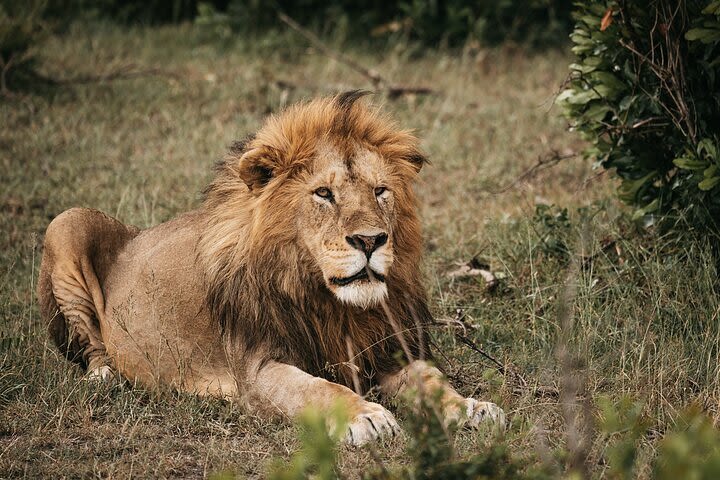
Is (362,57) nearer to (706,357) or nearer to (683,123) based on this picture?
(683,123)

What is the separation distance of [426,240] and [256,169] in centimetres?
254

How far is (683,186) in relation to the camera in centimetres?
504

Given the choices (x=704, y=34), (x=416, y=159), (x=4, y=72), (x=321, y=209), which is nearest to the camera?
(x=321, y=209)

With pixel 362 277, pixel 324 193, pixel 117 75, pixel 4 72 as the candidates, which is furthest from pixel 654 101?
pixel 4 72

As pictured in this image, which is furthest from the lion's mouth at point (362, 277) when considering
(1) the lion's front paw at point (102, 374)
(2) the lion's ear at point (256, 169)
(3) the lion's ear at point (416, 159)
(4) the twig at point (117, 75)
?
(4) the twig at point (117, 75)

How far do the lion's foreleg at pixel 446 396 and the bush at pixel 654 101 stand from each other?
5.47 feet

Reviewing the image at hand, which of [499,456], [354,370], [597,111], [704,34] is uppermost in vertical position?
[704,34]

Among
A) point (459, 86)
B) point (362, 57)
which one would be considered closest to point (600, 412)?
point (459, 86)

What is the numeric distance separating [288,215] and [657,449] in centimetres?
173

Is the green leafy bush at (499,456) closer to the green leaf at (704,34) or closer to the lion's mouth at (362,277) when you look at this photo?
the lion's mouth at (362,277)

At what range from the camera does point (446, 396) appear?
3912 millimetres

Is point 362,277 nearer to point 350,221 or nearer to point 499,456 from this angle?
point 350,221

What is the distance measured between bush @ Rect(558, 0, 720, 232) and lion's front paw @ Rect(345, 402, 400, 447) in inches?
80.4

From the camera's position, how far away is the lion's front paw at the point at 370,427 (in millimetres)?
3607
